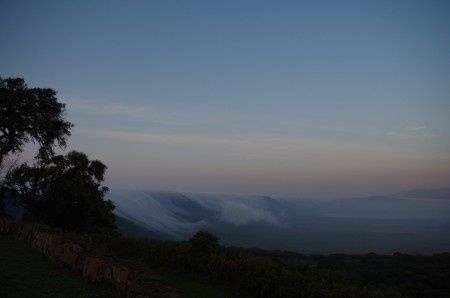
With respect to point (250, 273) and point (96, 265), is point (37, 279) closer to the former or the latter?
point (96, 265)

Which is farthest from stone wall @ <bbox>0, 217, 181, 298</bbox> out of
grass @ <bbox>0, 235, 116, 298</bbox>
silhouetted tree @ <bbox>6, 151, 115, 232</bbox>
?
silhouetted tree @ <bbox>6, 151, 115, 232</bbox>

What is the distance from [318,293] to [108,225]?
25743 mm

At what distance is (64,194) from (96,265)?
20816 mm

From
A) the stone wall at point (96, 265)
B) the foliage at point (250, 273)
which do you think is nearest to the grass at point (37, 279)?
the stone wall at point (96, 265)

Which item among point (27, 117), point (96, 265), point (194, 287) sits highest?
point (27, 117)

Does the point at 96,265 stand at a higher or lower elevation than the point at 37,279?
higher

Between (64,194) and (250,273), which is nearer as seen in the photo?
(250,273)

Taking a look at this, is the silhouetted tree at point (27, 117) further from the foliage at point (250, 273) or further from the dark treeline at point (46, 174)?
the foliage at point (250, 273)

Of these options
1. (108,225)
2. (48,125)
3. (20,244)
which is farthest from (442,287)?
(48,125)

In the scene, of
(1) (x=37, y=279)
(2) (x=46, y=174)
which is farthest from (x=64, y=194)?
(1) (x=37, y=279)

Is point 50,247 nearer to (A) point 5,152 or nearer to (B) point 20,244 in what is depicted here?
(B) point 20,244

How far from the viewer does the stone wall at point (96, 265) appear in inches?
543

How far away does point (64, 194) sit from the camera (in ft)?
119

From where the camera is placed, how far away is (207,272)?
20234 millimetres
